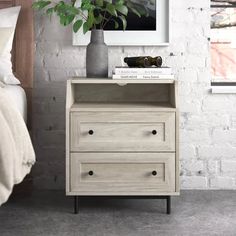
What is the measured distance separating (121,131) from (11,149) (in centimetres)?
81

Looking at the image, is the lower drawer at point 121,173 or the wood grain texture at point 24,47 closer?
the lower drawer at point 121,173

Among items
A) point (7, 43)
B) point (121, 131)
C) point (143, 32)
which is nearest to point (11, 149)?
point (121, 131)

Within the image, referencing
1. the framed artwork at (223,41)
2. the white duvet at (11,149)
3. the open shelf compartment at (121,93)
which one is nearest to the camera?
the white duvet at (11,149)

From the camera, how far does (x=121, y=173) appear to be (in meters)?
2.71

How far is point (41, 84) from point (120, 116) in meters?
0.76

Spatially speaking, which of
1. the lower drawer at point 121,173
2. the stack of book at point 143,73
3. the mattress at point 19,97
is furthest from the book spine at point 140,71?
the mattress at point 19,97

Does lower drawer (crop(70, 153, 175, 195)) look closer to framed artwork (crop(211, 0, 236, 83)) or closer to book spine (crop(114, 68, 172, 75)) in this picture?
book spine (crop(114, 68, 172, 75))

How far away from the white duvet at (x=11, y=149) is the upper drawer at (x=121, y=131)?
0.42 m

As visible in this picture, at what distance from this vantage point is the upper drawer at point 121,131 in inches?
106

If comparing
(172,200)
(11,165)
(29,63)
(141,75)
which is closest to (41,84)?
(29,63)

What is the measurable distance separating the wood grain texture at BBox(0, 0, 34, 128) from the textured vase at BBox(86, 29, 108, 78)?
0.43m

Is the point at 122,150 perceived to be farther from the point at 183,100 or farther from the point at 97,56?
the point at 183,100

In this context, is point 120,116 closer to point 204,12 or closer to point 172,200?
point 172,200

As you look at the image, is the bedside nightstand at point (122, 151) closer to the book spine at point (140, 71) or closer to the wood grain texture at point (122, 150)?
the wood grain texture at point (122, 150)
